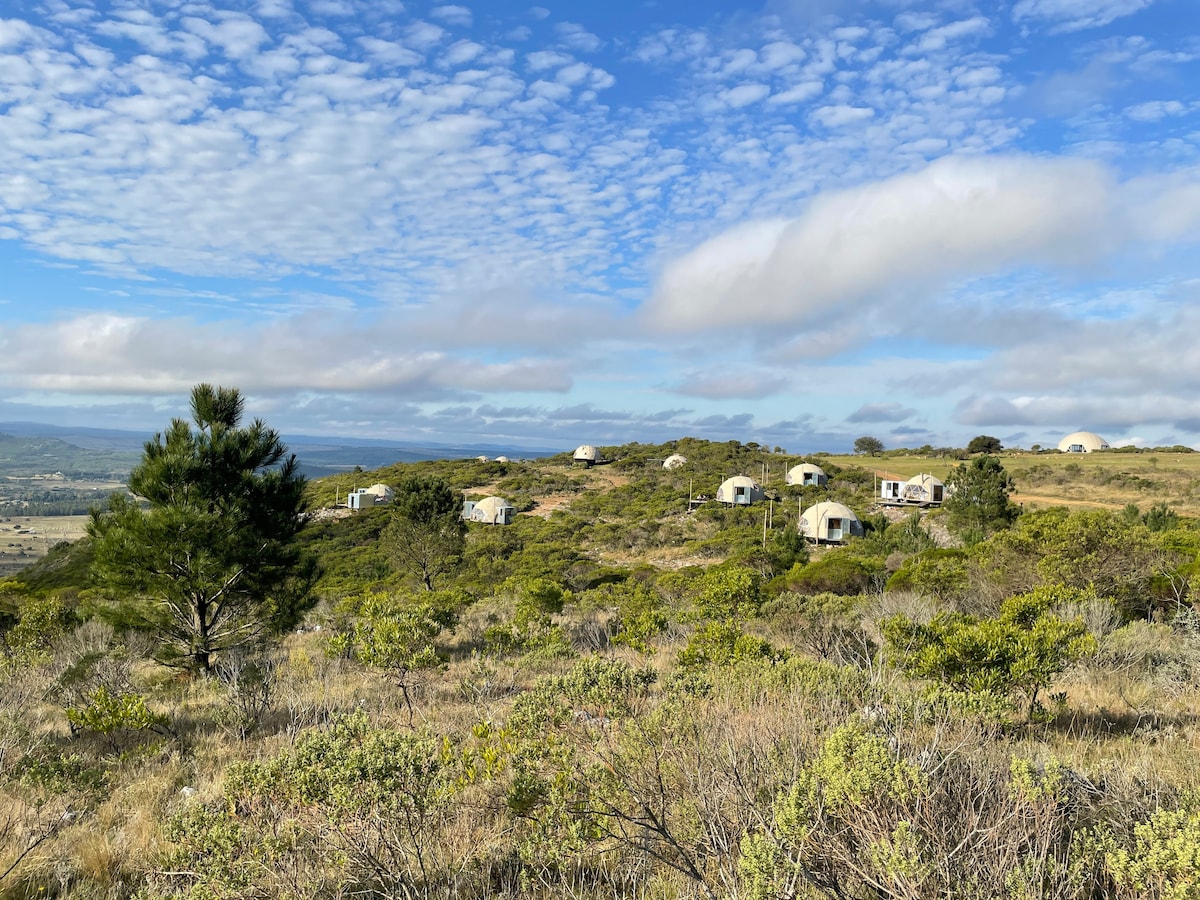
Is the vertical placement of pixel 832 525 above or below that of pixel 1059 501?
below

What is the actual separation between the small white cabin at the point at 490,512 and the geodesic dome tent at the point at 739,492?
14.1 metres

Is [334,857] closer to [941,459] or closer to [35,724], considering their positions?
[35,724]

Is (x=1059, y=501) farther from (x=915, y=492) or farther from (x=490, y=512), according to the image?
(x=490, y=512)

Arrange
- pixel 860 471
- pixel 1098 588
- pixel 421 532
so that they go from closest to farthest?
pixel 1098 588, pixel 421 532, pixel 860 471

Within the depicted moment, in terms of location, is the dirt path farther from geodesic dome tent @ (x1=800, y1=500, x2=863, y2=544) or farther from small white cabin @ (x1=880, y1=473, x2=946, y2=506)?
geodesic dome tent @ (x1=800, y1=500, x2=863, y2=544)

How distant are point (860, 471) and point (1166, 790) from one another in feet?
179

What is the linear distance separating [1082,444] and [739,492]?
4129 centimetres

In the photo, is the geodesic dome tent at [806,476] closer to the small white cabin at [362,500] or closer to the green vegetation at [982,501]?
the green vegetation at [982,501]

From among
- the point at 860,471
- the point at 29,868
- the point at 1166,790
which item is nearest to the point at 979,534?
the point at 1166,790

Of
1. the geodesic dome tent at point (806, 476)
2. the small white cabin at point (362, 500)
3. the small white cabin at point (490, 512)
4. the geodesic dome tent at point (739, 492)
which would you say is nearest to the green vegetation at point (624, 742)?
the geodesic dome tent at point (739, 492)

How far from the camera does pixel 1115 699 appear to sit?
6586 millimetres

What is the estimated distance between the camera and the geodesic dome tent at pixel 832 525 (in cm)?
3450

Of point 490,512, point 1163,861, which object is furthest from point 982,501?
point 490,512

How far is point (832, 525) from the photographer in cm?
3481
